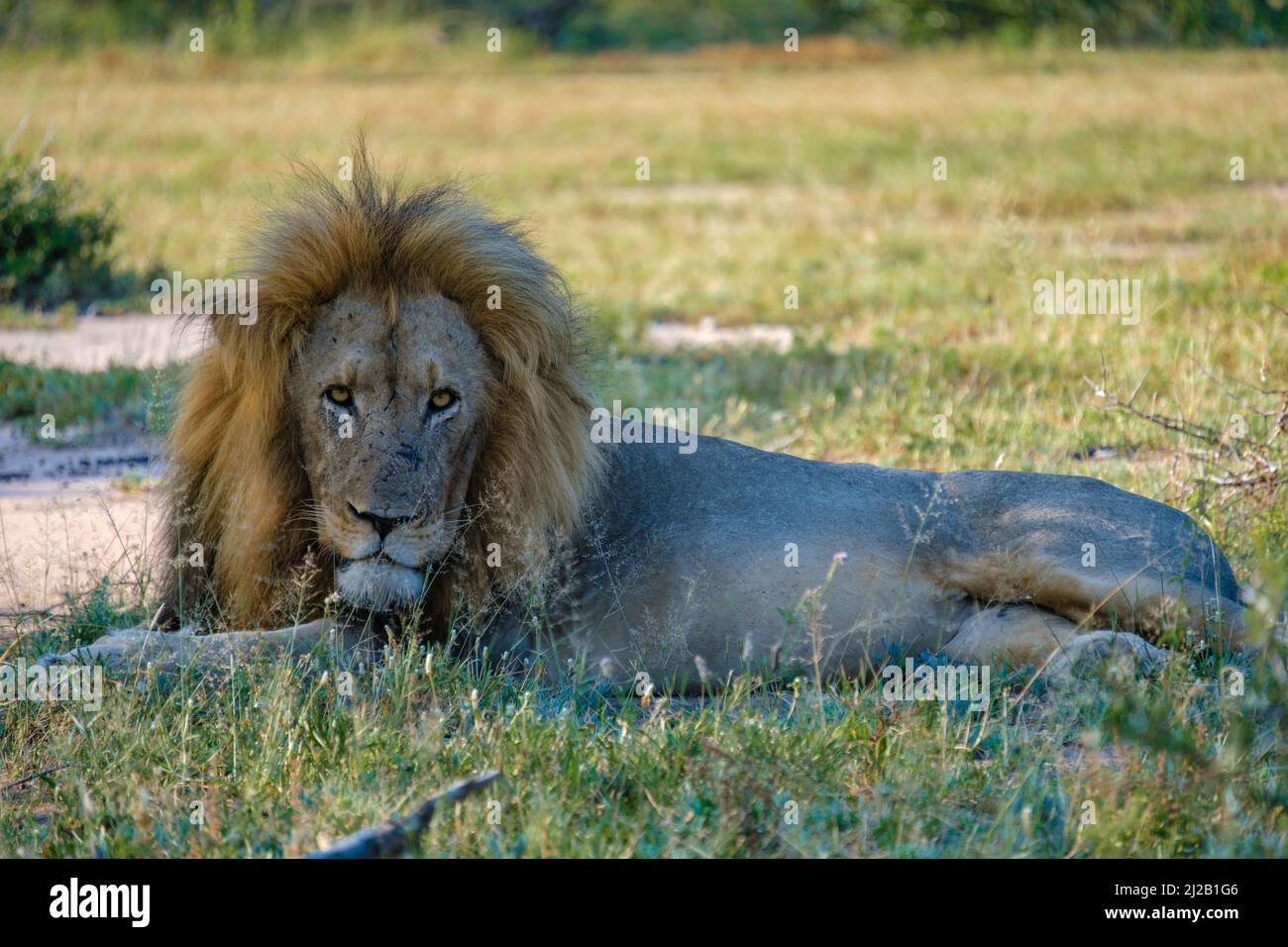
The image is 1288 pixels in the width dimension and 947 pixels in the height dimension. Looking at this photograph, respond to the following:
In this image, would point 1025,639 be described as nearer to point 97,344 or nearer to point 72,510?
point 72,510

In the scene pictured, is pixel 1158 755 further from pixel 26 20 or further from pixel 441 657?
pixel 26 20

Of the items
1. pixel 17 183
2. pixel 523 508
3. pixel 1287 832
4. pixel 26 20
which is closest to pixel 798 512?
pixel 523 508

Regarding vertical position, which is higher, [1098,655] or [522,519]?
[522,519]

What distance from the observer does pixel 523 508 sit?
4234 mm

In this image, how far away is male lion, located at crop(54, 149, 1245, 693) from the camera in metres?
4.08

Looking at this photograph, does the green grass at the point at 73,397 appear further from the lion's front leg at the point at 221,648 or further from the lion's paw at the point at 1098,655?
the lion's paw at the point at 1098,655

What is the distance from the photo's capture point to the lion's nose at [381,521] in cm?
396

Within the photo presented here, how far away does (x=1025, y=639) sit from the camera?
442 cm

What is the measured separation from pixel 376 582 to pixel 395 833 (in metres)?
1.03

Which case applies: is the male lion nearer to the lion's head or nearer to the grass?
the lion's head

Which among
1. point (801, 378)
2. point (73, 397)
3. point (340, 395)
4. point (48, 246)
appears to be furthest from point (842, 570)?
point (48, 246)

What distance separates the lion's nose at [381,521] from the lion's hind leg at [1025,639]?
159cm
